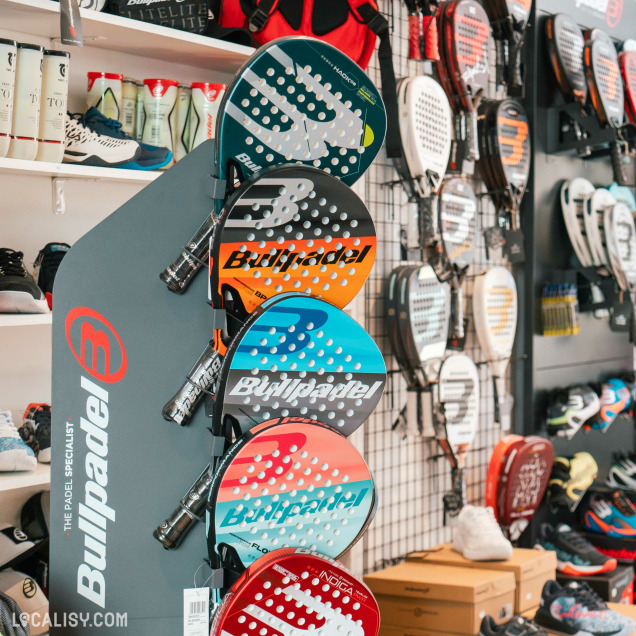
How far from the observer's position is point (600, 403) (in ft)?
12.1

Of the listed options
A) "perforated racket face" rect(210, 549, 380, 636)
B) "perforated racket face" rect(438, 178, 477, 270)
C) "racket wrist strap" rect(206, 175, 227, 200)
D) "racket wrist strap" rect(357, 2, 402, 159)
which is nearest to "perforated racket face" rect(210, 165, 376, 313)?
"racket wrist strap" rect(206, 175, 227, 200)

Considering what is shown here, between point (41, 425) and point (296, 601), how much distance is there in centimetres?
118

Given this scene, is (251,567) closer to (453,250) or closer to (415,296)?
(415,296)

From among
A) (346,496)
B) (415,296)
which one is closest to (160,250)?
(346,496)

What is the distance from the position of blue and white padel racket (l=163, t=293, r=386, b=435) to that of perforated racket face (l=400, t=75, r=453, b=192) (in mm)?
1649

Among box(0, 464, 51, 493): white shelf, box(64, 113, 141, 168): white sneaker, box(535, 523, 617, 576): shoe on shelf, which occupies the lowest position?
box(535, 523, 617, 576): shoe on shelf

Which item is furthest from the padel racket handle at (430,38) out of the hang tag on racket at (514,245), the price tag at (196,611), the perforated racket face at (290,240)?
the price tag at (196,611)

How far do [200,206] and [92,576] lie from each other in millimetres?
577

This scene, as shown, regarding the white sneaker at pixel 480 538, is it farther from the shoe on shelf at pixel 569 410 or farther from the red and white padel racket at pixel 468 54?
the red and white padel racket at pixel 468 54

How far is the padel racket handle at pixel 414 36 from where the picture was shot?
9.33ft

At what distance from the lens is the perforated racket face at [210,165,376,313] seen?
1139 mm

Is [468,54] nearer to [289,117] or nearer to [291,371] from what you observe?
[289,117]

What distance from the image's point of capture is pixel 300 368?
1.19 meters

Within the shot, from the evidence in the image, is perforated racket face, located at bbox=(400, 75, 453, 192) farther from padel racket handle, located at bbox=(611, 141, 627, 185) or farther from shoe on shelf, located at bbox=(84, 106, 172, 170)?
padel racket handle, located at bbox=(611, 141, 627, 185)
